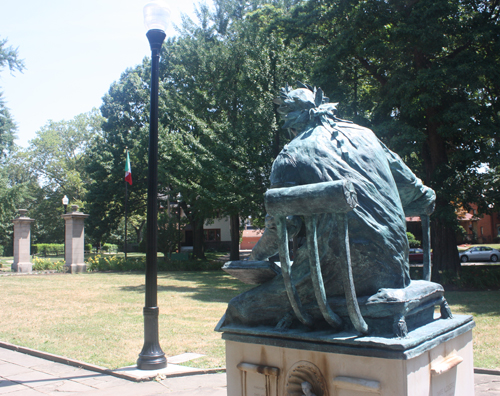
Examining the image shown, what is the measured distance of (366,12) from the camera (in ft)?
50.2

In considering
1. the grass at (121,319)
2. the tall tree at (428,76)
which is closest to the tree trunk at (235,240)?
the grass at (121,319)

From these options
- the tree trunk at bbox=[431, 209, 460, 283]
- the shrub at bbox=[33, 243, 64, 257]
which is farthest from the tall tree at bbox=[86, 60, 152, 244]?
the shrub at bbox=[33, 243, 64, 257]

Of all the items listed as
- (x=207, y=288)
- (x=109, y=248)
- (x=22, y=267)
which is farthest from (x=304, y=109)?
(x=109, y=248)

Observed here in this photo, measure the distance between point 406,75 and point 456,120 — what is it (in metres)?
2.24

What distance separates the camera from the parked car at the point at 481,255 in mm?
33375

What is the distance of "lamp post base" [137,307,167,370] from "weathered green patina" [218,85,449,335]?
12.8ft

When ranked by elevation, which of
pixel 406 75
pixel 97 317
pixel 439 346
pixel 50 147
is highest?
pixel 50 147

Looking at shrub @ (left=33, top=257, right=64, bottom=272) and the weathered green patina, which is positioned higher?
the weathered green patina

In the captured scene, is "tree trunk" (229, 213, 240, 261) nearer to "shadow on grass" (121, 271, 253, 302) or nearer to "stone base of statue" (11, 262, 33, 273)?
"shadow on grass" (121, 271, 253, 302)

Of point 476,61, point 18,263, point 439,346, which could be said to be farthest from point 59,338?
point 18,263

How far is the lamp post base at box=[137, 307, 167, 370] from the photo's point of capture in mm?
6551

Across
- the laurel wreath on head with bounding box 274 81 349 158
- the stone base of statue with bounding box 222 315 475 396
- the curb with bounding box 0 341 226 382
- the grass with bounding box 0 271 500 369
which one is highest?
the laurel wreath on head with bounding box 274 81 349 158

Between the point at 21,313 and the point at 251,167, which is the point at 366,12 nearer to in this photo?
the point at 251,167

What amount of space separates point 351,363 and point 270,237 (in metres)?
0.93
